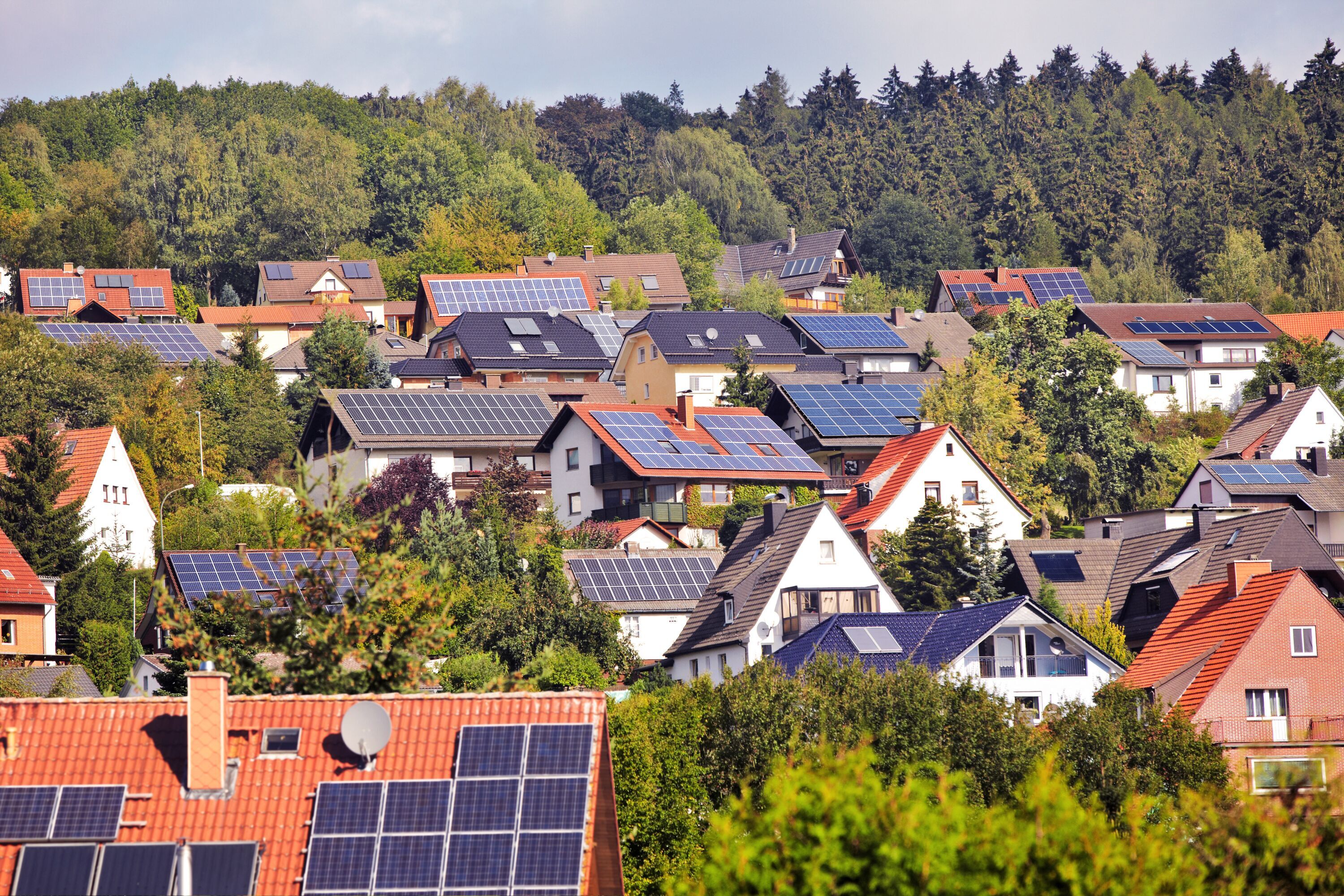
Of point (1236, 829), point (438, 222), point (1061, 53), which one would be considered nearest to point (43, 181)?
point (438, 222)

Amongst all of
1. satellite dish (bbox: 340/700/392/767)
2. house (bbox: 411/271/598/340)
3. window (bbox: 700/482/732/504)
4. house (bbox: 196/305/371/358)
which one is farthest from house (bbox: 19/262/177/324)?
satellite dish (bbox: 340/700/392/767)

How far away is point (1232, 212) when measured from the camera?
5128 inches

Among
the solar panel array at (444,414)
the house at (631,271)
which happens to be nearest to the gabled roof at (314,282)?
the house at (631,271)

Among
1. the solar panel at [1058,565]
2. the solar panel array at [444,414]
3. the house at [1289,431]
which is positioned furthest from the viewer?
the house at [1289,431]

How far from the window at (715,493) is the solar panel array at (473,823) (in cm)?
4524

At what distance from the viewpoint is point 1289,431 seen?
245 ft

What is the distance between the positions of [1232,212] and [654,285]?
148ft

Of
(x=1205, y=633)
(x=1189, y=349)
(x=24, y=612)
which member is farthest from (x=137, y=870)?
(x=1189, y=349)

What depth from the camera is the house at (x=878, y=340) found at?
90062 millimetres

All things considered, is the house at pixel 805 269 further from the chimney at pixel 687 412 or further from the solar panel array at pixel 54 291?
the chimney at pixel 687 412

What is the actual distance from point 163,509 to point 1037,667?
1394 inches

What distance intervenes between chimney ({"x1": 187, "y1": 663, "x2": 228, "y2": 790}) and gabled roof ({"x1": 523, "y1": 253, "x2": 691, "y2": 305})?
90.9 meters

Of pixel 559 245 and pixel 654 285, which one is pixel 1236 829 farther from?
pixel 559 245

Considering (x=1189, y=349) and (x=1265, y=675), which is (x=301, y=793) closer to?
(x=1265, y=675)
